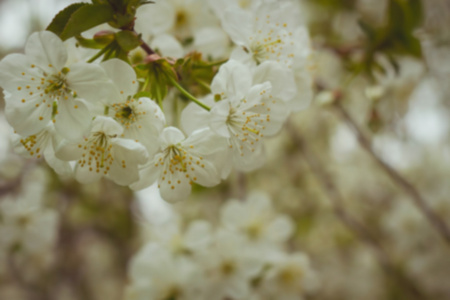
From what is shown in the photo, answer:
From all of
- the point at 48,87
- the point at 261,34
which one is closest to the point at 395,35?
the point at 261,34

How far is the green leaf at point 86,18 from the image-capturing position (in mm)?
678

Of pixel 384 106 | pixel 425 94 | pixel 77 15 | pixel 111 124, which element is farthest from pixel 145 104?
pixel 425 94

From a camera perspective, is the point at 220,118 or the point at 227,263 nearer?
the point at 220,118

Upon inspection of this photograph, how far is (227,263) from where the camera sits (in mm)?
1245

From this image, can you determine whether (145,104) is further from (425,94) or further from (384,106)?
(425,94)

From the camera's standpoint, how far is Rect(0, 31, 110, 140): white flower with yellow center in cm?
65

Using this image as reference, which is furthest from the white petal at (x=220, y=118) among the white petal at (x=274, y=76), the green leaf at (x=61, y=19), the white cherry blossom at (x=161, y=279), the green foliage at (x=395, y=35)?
the green foliage at (x=395, y=35)

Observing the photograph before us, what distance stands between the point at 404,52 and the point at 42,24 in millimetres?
1903

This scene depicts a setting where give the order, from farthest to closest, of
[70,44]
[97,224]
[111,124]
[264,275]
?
[97,224], [264,275], [70,44], [111,124]

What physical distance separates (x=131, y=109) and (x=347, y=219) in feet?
4.05

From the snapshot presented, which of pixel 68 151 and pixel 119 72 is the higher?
pixel 119 72

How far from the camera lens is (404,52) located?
135 centimetres

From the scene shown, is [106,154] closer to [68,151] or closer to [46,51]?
[68,151]

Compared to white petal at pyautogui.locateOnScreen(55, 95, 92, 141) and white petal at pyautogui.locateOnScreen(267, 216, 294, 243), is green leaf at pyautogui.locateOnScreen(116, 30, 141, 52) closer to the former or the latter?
white petal at pyautogui.locateOnScreen(55, 95, 92, 141)
